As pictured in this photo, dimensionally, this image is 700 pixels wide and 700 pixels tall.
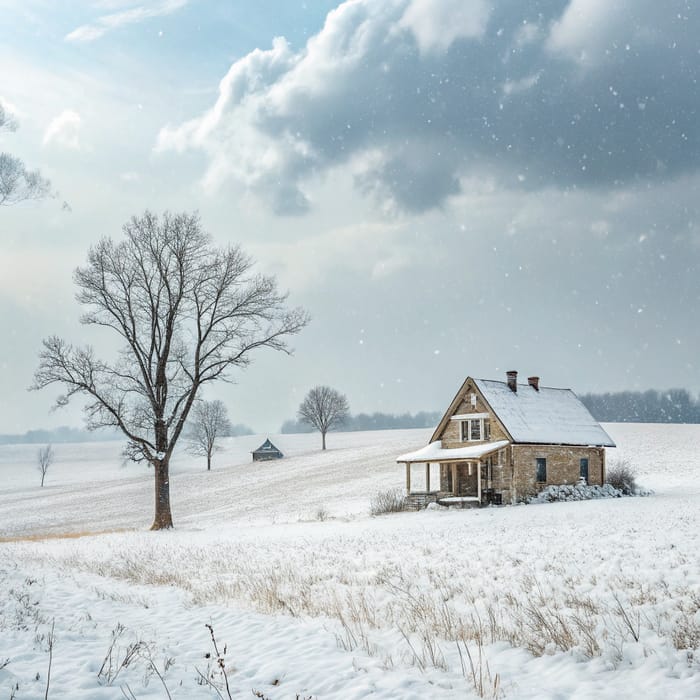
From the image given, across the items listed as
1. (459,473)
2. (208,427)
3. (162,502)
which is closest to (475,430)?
(459,473)

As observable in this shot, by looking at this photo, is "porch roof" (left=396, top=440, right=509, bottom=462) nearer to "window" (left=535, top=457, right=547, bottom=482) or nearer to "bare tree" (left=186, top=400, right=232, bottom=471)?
"window" (left=535, top=457, right=547, bottom=482)

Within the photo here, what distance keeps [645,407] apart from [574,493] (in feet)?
381

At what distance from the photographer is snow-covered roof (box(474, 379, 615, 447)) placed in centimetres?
3644

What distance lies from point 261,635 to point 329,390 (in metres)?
80.3

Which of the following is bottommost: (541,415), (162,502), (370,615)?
(162,502)

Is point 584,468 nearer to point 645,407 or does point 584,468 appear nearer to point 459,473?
point 459,473

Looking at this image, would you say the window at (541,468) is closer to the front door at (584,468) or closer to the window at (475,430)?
the window at (475,430)

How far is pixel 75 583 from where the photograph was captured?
1285 cm

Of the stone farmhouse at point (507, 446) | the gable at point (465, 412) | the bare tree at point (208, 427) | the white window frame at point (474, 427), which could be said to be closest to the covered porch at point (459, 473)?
the stone farmhouse at point (507, 446)

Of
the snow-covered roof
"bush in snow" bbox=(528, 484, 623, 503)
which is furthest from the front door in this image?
the snow-covered roof

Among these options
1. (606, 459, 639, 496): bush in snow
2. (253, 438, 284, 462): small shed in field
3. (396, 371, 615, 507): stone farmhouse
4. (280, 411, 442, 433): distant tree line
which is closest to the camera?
(396, 371, 615, 507): stone farmhouse

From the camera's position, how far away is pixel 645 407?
5536 inches

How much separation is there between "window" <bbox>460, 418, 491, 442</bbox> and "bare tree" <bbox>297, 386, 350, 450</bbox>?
49272mm

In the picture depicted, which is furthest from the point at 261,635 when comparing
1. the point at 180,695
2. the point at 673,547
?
the point at 673,547
